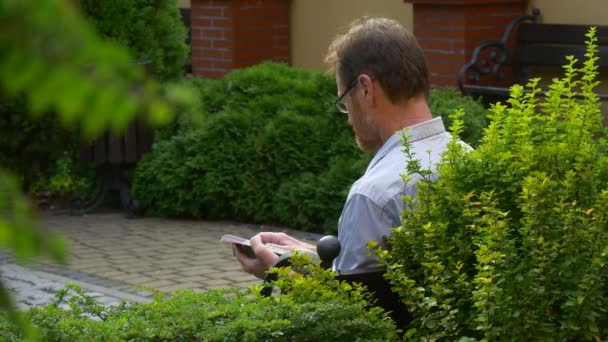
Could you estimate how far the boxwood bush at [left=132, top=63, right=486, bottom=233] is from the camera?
26.2 feet

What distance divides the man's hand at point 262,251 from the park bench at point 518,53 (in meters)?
5.92

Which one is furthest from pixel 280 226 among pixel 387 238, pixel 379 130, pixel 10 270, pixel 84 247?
pixel 387 238

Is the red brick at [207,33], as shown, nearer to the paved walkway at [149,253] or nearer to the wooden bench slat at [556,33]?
the paved walkway at [149,253]

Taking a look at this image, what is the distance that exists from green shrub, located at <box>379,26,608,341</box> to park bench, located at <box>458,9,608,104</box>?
6536 mm

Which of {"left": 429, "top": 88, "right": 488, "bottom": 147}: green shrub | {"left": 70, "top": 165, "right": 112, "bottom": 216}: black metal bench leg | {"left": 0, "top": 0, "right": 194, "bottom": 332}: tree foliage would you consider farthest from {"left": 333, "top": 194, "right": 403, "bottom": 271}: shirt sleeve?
{"left": 70, "top": 165, "right": 112, "bottom": 216}: black metal bench leg

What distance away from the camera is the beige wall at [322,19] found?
1118 cm

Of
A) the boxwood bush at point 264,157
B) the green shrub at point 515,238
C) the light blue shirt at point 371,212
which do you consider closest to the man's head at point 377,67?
the light blue shirt at point 371,212

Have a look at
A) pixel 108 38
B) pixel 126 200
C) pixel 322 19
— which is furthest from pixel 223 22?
pixel 126 200

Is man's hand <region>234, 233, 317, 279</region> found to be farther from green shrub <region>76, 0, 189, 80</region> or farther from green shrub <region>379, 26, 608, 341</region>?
green shrub <region>76, 0, 189, 80</region>

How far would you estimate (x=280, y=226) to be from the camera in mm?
8297

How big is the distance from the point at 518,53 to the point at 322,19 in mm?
2756

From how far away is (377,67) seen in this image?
11.2ft

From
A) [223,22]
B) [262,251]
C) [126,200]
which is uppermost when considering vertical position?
[223,22]

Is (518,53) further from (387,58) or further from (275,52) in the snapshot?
(387,58)
